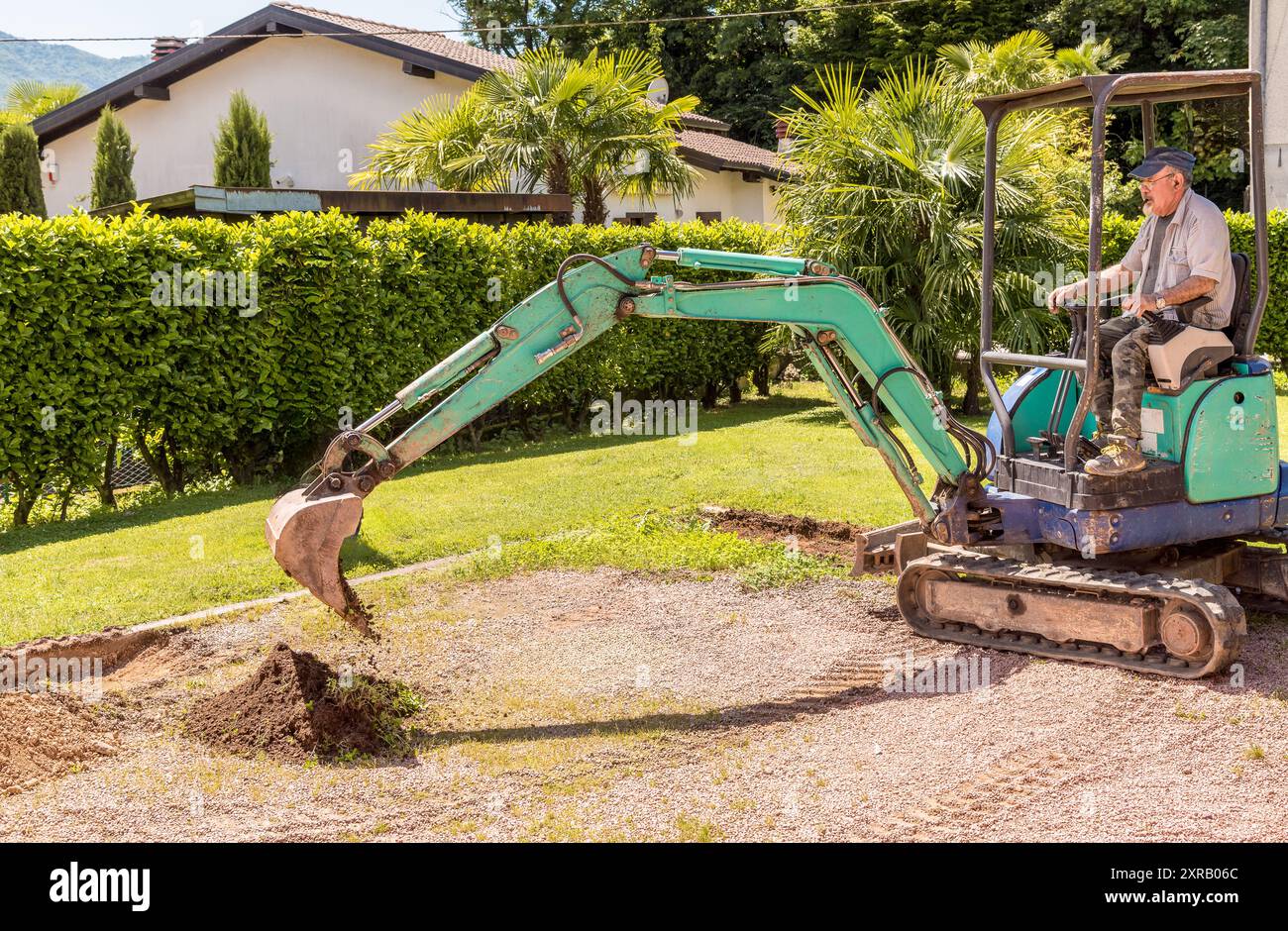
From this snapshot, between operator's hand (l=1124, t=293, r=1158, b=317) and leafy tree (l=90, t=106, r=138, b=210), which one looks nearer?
operator's hand (l=1124, t=293, r=1158, b=317)

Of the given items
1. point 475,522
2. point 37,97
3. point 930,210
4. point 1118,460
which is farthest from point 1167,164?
point 37,97

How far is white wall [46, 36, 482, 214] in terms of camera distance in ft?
84.3

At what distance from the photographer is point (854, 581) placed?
30.5 ft

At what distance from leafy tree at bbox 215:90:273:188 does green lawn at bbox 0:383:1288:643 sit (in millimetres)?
9560

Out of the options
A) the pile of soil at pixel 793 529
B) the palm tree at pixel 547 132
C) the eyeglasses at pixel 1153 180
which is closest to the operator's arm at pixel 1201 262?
the eyeglasses at pixel 1153 180

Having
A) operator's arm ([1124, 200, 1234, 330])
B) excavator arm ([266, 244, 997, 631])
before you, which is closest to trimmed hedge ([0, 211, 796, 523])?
excavator arm ([266, 244, 997, 631])

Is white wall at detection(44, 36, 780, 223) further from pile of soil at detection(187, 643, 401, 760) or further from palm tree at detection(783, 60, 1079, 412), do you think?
pile of soil at detection(187, 643, 401, 760)

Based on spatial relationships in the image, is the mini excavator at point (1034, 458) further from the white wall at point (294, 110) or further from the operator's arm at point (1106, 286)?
the white wall at point (294, 110)

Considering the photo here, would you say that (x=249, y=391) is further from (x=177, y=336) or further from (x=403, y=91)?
(x=403, y=91)

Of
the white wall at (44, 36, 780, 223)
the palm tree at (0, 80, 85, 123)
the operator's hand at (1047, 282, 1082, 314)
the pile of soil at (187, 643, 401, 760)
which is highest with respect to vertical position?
the palm tree at (0, 80, 85, 123)

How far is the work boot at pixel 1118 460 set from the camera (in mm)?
7105

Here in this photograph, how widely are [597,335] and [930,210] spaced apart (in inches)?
409

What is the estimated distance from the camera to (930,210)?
16.6 metres

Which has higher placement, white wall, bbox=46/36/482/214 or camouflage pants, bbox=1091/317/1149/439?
white wall, bbox=46/36/482/214
